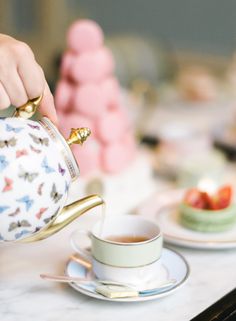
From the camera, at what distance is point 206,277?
38.8 inches

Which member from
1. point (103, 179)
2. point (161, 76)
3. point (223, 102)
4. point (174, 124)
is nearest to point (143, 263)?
point (103, 179)

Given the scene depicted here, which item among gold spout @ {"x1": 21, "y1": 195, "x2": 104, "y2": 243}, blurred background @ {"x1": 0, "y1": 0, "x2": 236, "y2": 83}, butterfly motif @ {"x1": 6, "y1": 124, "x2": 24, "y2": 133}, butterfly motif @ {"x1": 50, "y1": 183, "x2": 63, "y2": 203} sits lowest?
blurred background @ {"x1": 0, "y1": 0, "x2": 236, "y2": 83}

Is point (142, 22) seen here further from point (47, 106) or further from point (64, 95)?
point (47, 106)

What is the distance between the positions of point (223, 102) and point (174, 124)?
0.45 m

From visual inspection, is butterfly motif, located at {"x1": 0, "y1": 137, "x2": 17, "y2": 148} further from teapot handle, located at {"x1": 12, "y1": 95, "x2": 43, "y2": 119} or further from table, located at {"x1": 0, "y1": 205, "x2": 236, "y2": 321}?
table, located at {"x1": 0, "y1": 205, "x2": 236, "y2": 321}

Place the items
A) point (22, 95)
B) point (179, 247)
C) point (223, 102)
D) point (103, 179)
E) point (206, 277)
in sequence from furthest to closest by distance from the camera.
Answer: point (223, 102)
point (103, 179)
point (179, 247)
point (206, 277)
point (22, 95)

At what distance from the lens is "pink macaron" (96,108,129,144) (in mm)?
1322

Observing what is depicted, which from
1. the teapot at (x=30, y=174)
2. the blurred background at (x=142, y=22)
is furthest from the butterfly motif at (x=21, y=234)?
the blurred background at (x=142, y=22)

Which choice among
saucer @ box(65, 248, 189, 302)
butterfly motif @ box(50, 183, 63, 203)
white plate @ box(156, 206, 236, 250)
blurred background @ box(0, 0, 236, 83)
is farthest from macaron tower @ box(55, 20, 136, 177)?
blurred background @ box(0, 0, 236, 83)

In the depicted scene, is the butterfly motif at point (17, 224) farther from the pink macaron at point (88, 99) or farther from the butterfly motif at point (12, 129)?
the pink macaron at point (88, 99)

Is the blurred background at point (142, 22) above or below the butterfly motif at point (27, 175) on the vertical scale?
below

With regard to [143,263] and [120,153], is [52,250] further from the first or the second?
[120,153]

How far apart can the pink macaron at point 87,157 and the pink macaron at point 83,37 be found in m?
0.19

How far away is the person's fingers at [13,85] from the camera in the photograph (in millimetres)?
865
